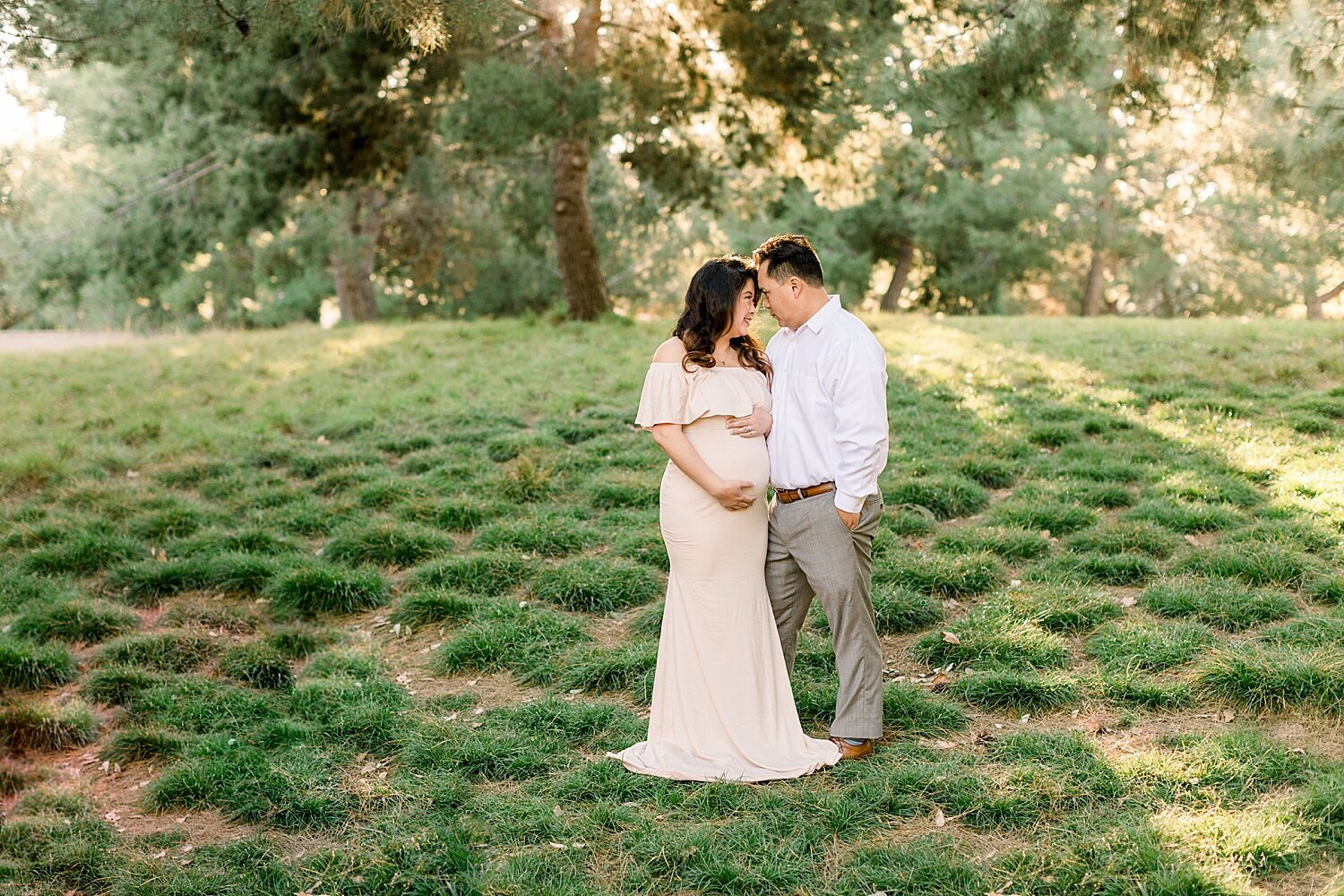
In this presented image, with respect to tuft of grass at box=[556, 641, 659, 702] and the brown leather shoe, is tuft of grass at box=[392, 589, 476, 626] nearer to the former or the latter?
tuft of grass at box=[556, 641, 659, 702]

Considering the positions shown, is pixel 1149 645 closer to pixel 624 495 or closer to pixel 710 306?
pixel 710 306

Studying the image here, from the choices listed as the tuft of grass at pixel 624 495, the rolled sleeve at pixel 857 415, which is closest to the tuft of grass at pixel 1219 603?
the rolled sleeve at pixel 857 415

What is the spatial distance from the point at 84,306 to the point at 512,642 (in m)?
40.7

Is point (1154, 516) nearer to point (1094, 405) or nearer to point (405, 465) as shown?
point (1094, 405)

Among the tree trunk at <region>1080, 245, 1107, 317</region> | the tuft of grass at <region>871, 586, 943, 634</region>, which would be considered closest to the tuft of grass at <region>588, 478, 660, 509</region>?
the tuft of grass at <region>871, 586, 943, 634</region>

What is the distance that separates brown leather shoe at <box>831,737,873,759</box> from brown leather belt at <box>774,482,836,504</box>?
1.11 meters

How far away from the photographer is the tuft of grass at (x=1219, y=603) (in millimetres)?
6105

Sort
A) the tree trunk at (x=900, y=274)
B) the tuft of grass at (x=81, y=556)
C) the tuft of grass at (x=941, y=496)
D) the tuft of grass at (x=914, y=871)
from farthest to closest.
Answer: the tree trunk at (x=900, y=274)
the tuft of grass at (x=941, y=496)
the tuft of grass at (x=81, y=556)
the tuft of grass at (x=914, y=871)

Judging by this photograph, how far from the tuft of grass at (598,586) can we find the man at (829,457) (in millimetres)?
2157

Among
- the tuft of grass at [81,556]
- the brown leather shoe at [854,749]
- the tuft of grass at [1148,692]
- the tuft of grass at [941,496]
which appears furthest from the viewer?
the tuft of grass at [941,496]

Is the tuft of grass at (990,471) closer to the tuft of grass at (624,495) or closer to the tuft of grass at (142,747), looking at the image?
the tuft of grass at (624,495)

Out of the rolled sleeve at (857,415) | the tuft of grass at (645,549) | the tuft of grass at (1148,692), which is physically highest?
the rolled sleeve at (857,415)

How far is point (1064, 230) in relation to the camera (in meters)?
27.6

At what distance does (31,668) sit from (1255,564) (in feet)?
23.0
